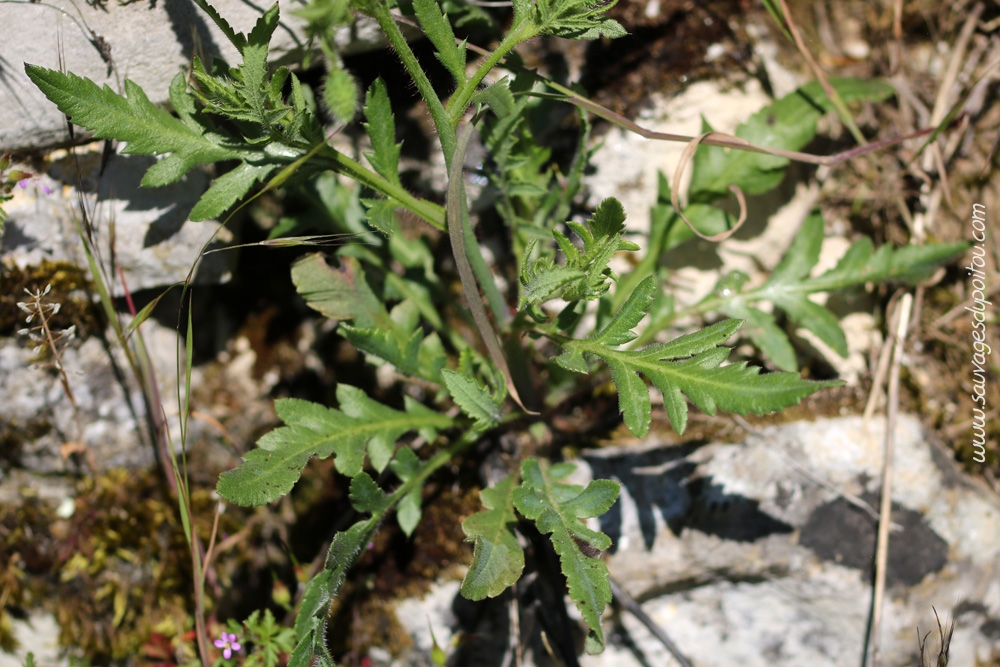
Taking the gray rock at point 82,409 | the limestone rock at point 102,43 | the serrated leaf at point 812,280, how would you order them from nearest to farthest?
1. the limestone rock at point 102,43
2. the serrated leaf at point 812,280
3. the gray rock at point 82,409

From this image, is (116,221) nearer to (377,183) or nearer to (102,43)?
(102,43)

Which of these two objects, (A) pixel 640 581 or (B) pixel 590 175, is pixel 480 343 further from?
(A) pixel 640 581

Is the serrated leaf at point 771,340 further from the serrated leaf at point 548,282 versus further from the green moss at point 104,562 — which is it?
the green moss at point 104,562

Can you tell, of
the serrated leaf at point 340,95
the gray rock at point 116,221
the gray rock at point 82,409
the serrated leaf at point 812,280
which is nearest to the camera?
the serrated leaf at point 340,95

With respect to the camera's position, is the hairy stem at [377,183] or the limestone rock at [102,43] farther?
the limestone rock at [102,43]

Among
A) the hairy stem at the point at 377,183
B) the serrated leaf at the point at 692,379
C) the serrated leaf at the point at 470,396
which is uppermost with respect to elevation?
the hairy stem at the point at 377,183

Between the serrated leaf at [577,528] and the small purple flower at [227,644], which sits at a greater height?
the serrated leaf at [577,528]

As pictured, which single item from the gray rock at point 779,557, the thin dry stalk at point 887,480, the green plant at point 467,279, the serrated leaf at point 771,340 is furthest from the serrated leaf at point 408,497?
the thin dry stalk at point 887,480

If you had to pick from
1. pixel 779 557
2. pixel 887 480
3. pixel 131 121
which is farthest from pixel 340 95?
pixel 887 480

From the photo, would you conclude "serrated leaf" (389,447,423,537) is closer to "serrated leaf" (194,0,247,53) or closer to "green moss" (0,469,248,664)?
"green moss" (0,469,248,664)
